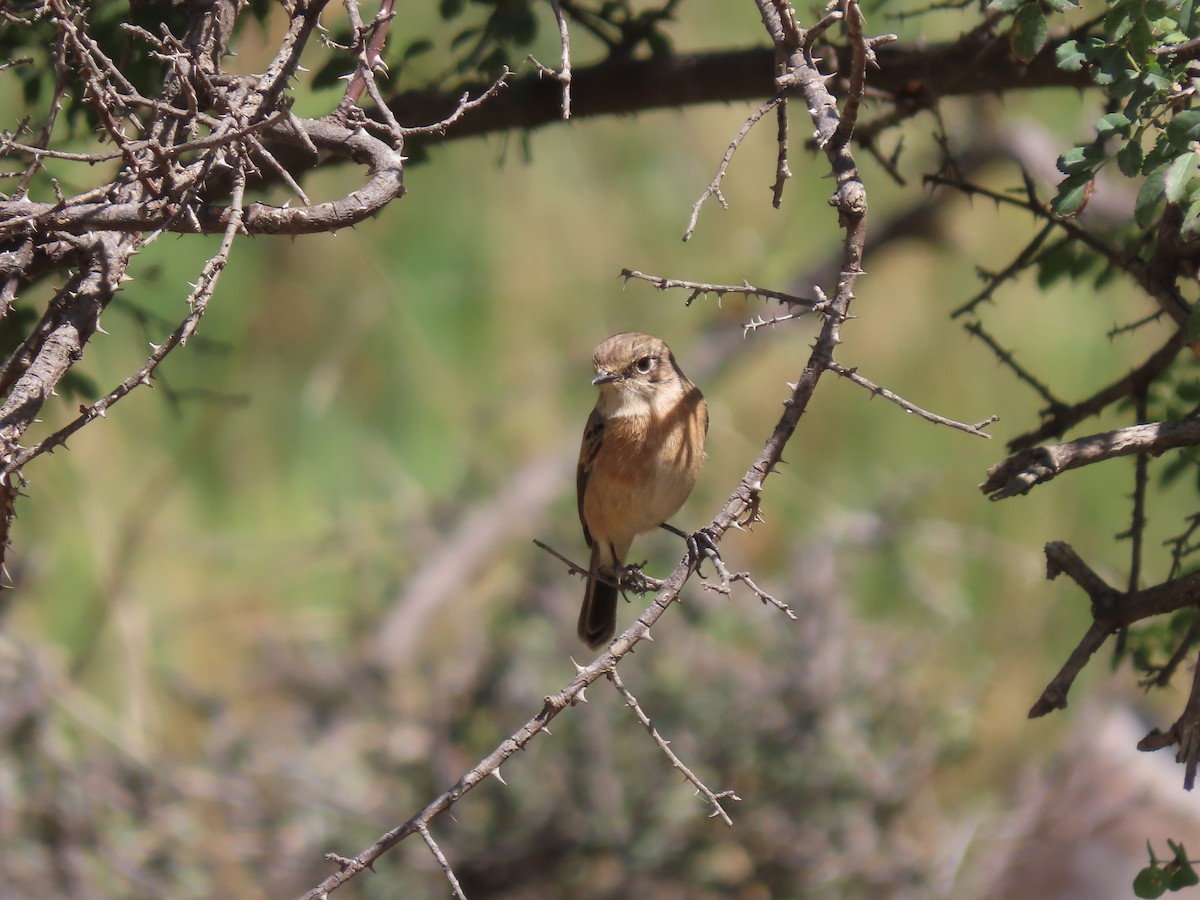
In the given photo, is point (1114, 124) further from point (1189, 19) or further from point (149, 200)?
point (149, 200)

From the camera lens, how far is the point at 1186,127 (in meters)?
2.31

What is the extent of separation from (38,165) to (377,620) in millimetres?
5378

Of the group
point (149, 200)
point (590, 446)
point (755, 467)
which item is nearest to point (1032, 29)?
point (755, 467)

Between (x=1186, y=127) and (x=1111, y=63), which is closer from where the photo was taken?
(x=1186, y=127)

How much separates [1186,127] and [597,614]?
3896mm

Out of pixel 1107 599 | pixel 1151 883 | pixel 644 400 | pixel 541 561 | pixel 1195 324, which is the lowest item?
pixel 1151 883

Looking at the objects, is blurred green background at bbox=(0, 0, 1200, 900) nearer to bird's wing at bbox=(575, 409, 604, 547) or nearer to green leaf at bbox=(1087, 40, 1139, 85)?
bird's wing at bbox=(575, 409, 604, 547)

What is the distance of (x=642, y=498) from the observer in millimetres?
4945

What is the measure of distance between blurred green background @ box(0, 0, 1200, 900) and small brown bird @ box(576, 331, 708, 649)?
2.95ft

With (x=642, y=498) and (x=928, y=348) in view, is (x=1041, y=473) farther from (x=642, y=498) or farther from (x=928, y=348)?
(x=928, y=348)

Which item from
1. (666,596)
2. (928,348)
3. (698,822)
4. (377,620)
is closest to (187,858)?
(377,620)

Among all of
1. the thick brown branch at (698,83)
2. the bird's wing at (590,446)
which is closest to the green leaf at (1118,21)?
the thick brown branch at (698,83)

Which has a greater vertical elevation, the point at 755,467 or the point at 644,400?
A: the point at 644,400

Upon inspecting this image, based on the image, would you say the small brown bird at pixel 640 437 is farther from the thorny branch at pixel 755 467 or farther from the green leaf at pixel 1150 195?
the green leaf at pixel 1150 195
